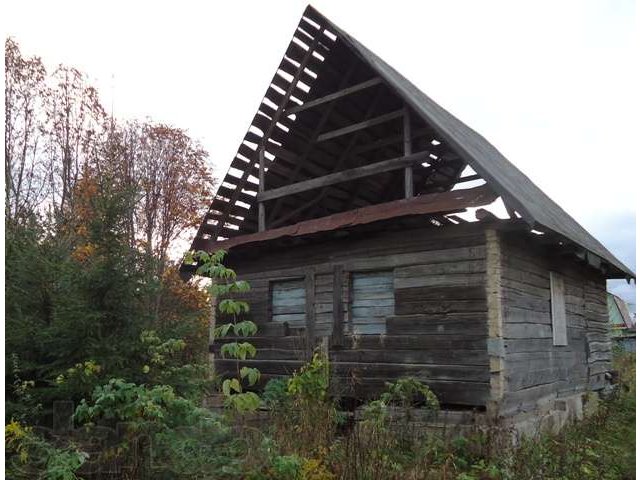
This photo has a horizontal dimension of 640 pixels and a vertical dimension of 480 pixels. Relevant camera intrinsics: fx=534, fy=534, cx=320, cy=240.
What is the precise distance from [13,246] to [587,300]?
11.2 meters

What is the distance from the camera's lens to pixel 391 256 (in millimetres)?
8688

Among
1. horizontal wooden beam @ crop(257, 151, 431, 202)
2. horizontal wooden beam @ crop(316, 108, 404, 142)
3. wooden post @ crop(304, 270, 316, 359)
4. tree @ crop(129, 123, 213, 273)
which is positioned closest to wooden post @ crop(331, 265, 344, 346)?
wooden post @ crop(304, 270, 316, 359)

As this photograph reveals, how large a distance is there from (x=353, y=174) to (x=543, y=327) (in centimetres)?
417

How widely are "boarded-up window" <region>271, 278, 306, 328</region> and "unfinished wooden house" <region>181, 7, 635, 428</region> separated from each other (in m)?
0.03

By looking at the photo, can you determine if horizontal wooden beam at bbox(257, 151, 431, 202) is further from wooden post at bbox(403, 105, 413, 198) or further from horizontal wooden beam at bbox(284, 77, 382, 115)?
horizontal wooden beam at bbox(284, 77, 382, 115)

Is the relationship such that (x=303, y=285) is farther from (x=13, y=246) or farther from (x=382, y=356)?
(x=13, y=246)

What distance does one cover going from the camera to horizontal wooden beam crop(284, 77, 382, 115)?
8.96m

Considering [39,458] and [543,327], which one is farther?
[543,327]

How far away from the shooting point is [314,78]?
10.3m

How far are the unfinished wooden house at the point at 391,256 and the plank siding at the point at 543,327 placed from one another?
0.13 ft

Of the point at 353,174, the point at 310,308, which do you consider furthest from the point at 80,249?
the point at 353,174

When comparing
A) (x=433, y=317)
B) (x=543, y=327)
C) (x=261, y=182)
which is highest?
(x=261, y=182)

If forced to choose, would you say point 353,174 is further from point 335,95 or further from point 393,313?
point 393,313

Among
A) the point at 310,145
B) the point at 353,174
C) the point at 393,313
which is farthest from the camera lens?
the point at 310,145
